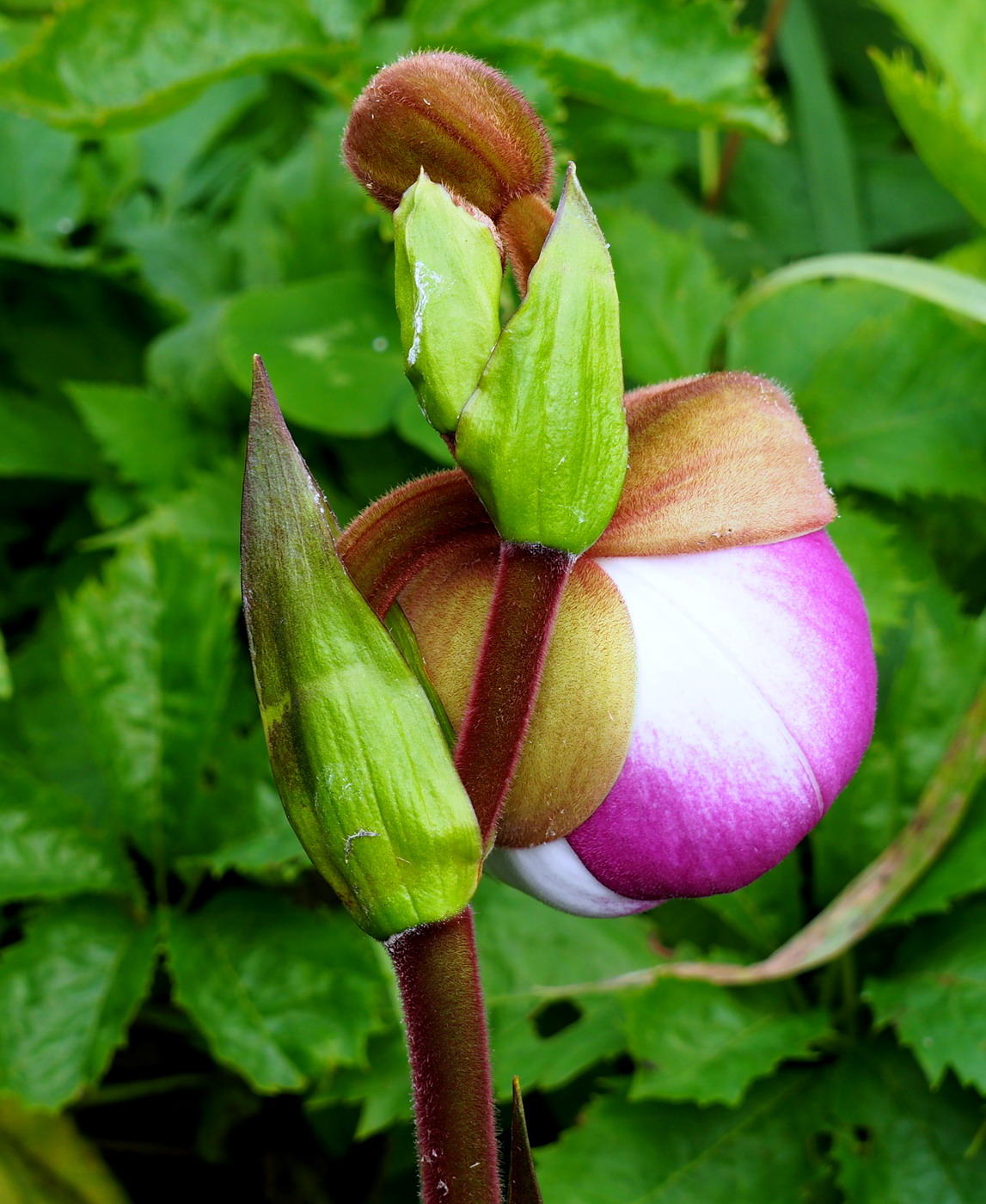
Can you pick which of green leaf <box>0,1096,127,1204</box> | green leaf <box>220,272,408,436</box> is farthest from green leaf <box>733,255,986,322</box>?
green leaf <box>0,1096,127,1204</box>

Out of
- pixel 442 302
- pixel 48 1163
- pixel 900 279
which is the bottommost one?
pixel 48 1163

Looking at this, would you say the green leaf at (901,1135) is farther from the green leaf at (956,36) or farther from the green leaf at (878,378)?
the green leaf at (956,36)

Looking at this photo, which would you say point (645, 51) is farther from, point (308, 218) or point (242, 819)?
point (242, 819)

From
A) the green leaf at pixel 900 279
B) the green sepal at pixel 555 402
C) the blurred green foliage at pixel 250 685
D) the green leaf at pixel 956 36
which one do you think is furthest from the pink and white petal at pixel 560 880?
the green leaf at pixel 956 36

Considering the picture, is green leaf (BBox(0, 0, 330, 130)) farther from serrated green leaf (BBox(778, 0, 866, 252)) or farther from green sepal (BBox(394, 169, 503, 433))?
green sepal (BBox(394, 169, 503, 433))

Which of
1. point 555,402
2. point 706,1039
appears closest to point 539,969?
point 706,1039
